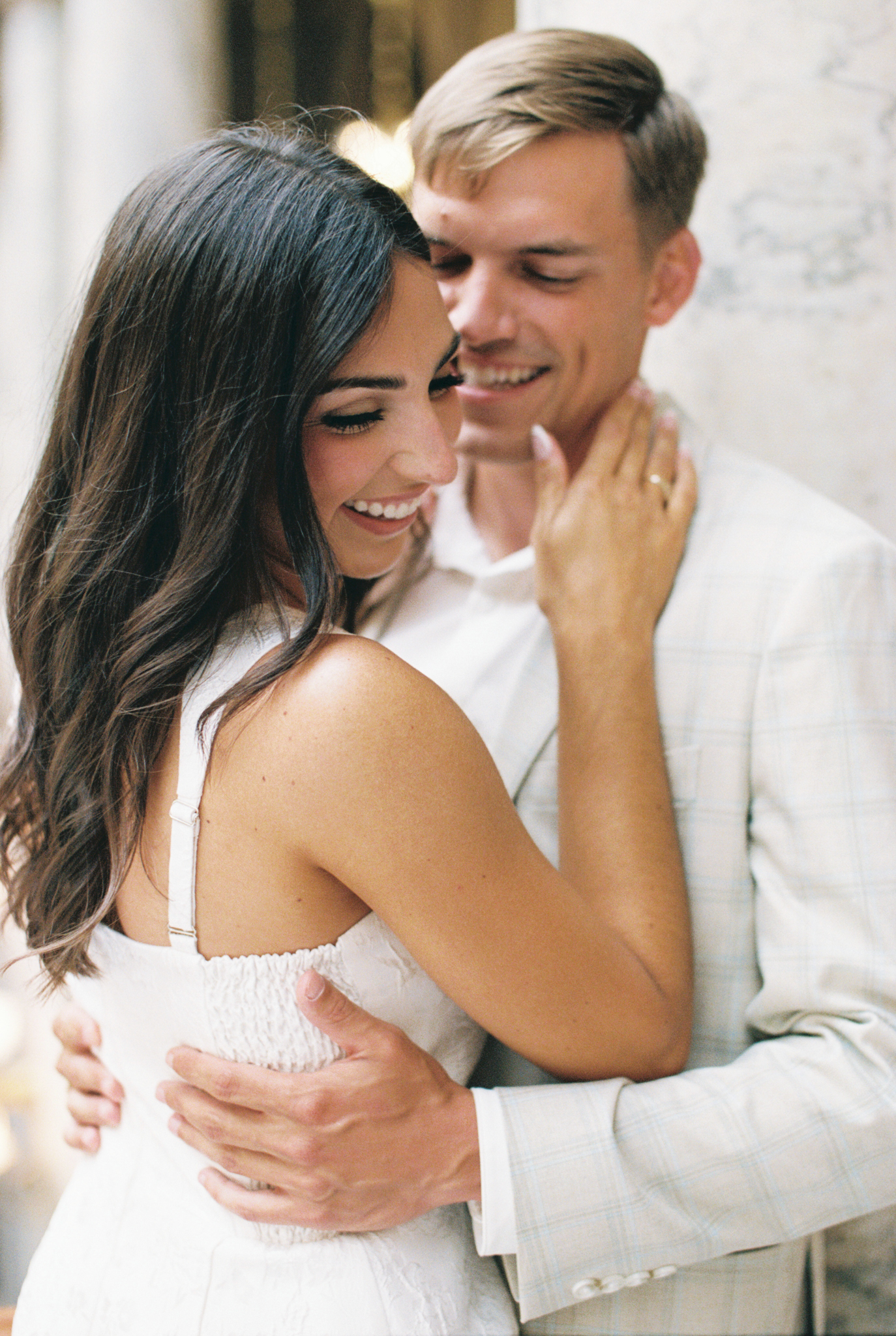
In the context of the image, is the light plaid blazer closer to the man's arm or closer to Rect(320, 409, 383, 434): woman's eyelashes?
the man's arm

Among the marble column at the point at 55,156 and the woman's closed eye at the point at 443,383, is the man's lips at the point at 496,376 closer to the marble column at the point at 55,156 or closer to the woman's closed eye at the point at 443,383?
the woman's closed eye at the point at 443,383

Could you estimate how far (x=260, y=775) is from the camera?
40.2 inches

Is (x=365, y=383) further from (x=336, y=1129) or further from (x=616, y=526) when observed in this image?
(x=336, y=1129)

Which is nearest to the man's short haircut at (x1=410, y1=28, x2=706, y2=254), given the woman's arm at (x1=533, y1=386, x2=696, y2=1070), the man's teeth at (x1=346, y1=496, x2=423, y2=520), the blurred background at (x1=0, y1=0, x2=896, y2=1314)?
the blurred background at (x1=0, y1=0, x2=896, y2=1314)

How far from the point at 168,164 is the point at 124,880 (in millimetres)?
751

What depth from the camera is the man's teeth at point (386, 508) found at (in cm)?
132

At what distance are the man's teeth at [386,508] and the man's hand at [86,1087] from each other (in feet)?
2.39

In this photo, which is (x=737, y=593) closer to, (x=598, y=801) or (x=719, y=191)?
(x=598, y=801)

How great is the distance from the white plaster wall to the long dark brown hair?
857 millimetres

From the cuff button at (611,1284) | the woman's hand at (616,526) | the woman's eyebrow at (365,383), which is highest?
the woman's eyebrow at (365,383)

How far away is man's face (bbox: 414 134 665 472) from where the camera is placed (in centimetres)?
161

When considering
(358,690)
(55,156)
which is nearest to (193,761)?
(358,690)

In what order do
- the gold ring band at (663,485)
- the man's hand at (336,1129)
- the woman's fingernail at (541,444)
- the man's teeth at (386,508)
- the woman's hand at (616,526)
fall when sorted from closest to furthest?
the man's hand at (336,1129) < the man's teeth at (386,508) < the woman's hand at (616,526) < the gold ring band at (663,485) < the woman's fingernail at (541,444)

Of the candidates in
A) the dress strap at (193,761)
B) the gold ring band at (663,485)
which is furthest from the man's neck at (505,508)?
the dress strap at (193,761)
